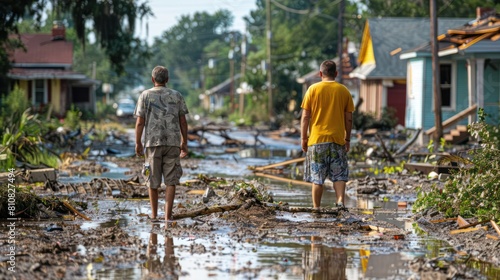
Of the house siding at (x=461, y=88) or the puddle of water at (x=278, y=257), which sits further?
the house siding at (x=461, y=88)

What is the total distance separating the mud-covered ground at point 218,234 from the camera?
795 centimetres

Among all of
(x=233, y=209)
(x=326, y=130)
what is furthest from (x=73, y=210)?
(x=326, y=130)

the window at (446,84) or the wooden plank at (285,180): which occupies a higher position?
the window at (446,84)

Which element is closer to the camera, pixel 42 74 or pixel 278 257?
pixel 278 257

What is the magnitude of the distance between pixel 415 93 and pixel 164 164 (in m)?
27.3

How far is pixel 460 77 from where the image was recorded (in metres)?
35.4

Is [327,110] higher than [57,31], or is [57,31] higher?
[57,31]

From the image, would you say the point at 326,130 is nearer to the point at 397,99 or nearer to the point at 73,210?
the point at 73,210

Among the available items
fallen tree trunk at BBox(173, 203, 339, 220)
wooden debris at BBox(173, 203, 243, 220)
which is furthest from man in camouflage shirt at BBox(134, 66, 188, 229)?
fallen tree trunk at BBox(173, 203, 339, 220)

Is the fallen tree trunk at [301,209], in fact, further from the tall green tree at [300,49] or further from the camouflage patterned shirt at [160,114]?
the tall green tree at [300,49]

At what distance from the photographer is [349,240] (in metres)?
9.77

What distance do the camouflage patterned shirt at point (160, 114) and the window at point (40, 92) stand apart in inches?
1650

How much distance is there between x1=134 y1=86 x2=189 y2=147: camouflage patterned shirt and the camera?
11.3 m

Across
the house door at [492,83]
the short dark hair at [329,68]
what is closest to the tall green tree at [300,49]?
the house door at [492,83]
